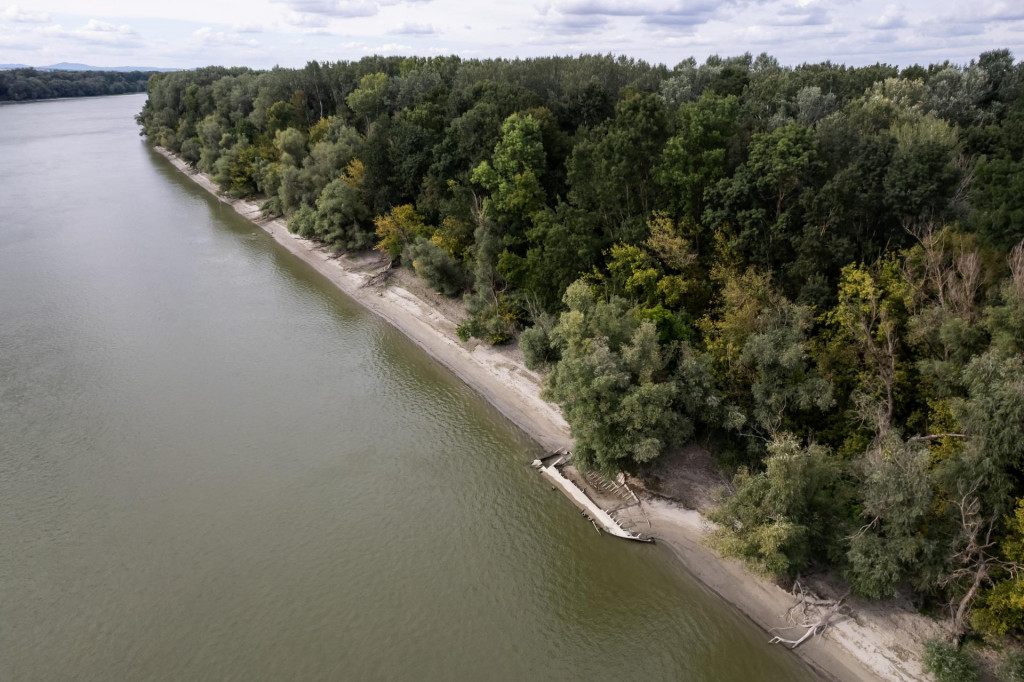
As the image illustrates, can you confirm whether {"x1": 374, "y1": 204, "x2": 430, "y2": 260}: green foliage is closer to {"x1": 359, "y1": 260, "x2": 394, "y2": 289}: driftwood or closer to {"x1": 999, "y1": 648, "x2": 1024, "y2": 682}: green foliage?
{"x1": 359, "y1": 260, "x2": 394, "y2": 289}: driftwood

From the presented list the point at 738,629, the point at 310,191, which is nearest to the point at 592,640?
the point at 738,629

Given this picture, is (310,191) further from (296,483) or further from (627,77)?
(296,483)

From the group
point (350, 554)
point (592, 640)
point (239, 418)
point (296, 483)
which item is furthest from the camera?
point (239, 418)

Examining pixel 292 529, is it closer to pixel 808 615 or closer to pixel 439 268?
pixel 808 615

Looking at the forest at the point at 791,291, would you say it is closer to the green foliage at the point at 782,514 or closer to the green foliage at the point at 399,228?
the green foliage at the point at 782,514

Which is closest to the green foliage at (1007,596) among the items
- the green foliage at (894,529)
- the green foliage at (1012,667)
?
the green foliage at (1012,667)

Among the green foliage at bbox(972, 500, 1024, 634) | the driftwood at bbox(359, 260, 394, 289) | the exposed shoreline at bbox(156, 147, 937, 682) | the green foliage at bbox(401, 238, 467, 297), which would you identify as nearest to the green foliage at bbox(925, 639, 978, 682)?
the exposed shoreline at bbox(156, 147, 937, 682)

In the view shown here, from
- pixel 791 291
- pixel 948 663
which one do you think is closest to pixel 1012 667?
pixel 948 663
